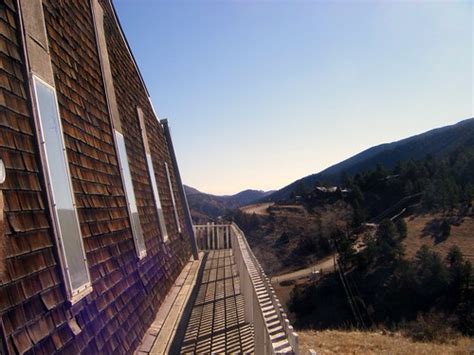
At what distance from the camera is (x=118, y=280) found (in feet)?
13.8

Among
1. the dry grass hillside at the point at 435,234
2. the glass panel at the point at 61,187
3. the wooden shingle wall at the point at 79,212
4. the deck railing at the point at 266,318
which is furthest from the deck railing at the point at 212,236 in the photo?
the dry grass hillside at the point at 435,234

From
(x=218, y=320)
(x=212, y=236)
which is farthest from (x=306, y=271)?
(x=218, y=320)

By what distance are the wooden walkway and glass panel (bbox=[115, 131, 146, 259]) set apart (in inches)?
57.2

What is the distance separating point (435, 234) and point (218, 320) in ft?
108

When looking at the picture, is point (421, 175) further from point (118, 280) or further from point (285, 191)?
point (285, 191)

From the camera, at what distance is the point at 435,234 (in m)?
34.6

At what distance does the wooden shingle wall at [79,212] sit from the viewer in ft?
7.64

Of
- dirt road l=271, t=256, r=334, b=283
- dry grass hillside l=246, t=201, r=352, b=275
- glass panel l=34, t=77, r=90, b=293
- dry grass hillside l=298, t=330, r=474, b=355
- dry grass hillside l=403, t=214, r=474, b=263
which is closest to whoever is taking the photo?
glass panel l=34, t=77, r=90, b=293

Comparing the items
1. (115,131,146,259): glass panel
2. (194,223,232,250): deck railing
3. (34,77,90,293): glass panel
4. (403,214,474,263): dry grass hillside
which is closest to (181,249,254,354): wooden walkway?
(115,131,146,259): glass panel

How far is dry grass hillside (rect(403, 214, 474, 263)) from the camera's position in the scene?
31.1m

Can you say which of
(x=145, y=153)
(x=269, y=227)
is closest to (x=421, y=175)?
(x=269, y=227)

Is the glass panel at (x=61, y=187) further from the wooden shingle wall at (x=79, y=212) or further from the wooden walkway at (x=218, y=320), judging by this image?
the wooden walkway at (x=218, y=320)

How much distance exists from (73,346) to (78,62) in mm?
2817

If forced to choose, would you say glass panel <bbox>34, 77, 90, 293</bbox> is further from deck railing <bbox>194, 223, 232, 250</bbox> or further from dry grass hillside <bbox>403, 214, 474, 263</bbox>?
Result: dry grass hillside <bbox>403, 214, 474, 263</bbox>
